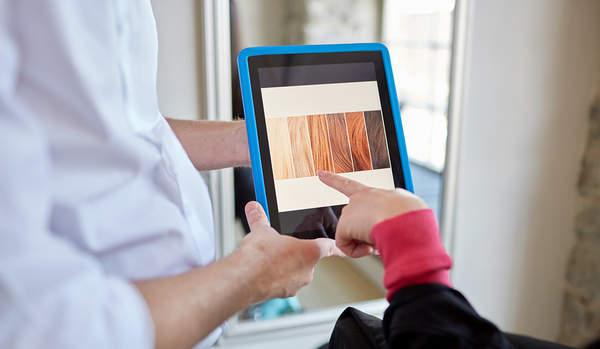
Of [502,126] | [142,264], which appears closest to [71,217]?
[142,264]

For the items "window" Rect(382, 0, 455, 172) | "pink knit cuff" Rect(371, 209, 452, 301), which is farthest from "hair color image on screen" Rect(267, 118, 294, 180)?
"window" Rect(382, 0, 455, 172)

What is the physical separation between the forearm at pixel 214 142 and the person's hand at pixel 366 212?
32 centimetres

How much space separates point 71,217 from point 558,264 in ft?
6.11

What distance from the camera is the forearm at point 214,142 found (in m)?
0.83

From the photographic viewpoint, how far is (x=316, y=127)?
67 centimetres

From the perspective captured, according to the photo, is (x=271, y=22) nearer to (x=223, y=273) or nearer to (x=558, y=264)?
(x=223, y=273)

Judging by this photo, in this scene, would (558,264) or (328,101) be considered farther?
(558,264)

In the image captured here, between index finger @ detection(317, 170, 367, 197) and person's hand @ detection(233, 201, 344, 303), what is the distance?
0.26 feet

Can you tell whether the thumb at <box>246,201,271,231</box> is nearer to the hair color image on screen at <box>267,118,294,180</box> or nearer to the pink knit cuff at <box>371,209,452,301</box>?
the hair color image on screen at <box>267,118,294,180</box>

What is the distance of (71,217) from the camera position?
391 millimetres

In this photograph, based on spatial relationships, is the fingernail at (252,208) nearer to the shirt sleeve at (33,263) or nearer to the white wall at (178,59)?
the shirt sleeve at (33,263)

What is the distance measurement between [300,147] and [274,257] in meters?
0.19

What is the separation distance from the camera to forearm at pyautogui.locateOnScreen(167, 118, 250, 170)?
834 millimetres

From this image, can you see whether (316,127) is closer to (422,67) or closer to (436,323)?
(436,323)
